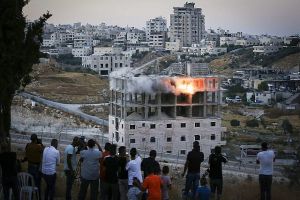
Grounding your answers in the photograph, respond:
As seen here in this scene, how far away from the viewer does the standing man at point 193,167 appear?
439 inches

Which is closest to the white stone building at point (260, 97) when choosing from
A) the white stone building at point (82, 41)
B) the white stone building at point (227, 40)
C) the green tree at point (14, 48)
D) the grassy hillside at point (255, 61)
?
the grassy hillside at point (255, 61)

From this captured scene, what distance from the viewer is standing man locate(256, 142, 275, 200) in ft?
35.6

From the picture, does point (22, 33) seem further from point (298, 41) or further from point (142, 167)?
point (298, 41)

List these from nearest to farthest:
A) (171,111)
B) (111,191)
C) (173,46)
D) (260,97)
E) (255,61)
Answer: (111,191) → (171,111) → (260,97) → (255,61) → (173,46)

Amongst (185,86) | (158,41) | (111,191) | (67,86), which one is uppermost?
(158,41)

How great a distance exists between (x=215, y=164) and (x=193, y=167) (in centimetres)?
47

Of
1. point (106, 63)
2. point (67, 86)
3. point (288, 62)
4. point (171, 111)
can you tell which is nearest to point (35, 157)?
point (171, 111)

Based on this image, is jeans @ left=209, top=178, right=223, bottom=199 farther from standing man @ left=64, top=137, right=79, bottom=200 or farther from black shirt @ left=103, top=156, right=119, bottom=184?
standing man @ left=64, top=137, right=79, bottom=200

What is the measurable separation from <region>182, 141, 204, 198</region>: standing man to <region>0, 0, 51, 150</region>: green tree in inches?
172

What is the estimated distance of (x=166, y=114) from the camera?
40406 millimetres

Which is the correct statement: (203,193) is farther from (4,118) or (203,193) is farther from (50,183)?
(4,118)

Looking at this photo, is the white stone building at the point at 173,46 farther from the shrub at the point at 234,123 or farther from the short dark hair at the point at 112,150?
the short dark hair at the point at 112,150

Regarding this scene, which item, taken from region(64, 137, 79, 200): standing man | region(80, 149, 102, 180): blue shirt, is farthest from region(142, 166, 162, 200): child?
region(64, 137, 79, 200): standing man

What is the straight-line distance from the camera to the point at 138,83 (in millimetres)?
39250
